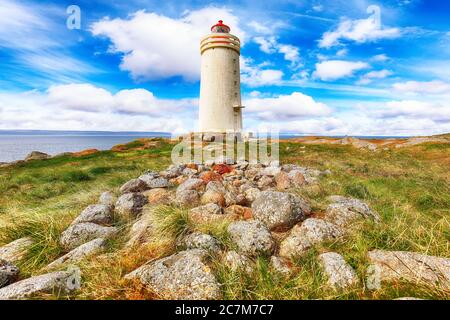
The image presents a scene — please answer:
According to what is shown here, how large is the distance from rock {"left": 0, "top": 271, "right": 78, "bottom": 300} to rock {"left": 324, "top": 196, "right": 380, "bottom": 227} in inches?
166

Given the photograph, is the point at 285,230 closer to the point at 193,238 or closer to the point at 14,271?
the point at 193,238

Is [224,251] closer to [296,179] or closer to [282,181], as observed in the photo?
[282,181]

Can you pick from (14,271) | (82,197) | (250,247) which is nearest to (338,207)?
(250,247)

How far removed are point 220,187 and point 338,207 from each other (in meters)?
2.85

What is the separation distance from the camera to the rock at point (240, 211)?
5478mm

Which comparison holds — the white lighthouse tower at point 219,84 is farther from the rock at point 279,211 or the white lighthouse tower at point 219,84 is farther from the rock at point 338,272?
the rock at point 338,272

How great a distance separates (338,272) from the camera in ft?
11.4

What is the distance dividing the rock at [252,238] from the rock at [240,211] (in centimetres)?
96

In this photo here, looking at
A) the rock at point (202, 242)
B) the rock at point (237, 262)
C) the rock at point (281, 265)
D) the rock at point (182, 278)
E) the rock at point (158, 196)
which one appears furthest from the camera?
the rock at point (158, 196)

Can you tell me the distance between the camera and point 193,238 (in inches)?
166

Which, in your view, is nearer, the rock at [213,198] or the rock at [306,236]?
the rock at [306,236]

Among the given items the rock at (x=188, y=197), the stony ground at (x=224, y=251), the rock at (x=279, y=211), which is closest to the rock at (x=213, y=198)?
the stony ground at (x=224, y=251)

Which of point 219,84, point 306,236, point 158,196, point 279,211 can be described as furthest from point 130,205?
point 219,84

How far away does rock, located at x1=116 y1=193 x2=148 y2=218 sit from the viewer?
19.5 ft
